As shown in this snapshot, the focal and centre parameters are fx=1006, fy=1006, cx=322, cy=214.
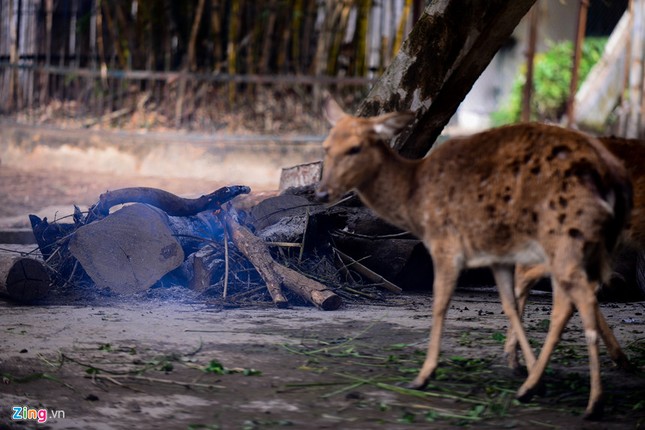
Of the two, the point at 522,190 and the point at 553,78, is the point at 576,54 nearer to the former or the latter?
the point at 553,78

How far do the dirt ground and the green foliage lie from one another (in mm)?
13711

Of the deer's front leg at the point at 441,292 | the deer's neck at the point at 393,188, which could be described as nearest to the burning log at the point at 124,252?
the deer's neck at the point at 393,188

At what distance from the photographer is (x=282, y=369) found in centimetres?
549

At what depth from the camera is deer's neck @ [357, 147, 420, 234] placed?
5586 mm

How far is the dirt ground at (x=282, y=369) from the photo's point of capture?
15.5 ft

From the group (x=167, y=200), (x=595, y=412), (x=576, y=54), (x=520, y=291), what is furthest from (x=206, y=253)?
(x=576, y=54)

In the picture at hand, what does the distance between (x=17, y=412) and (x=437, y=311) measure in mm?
2147

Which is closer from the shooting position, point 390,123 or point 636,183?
point 390,123

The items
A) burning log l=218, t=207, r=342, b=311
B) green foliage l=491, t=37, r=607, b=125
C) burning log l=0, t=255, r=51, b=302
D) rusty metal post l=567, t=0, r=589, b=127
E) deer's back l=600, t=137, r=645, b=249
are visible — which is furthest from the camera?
green foliage l=491, t=37, r=607, b=125

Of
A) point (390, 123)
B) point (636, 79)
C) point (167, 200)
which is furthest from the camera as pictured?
point (636, 79)

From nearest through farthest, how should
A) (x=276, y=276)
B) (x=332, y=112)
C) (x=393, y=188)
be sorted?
(x=393, y=188)
(x=332, y=112)
(x=276, y=276)

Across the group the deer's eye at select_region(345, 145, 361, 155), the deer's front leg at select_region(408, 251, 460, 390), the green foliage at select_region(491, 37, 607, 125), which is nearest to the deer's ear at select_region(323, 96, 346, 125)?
the deer's eye at select_region(345, 145, 361, 155)

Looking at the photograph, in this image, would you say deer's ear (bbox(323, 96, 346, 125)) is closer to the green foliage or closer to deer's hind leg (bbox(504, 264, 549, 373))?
deer's hind leg (bbox(504, 264, 549, 373))

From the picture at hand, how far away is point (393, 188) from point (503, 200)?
711 millimetres
